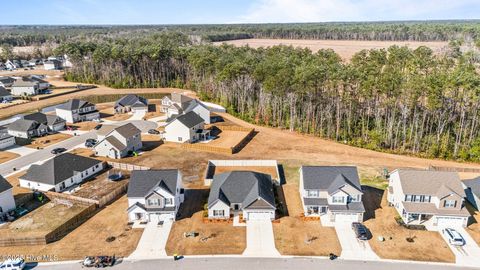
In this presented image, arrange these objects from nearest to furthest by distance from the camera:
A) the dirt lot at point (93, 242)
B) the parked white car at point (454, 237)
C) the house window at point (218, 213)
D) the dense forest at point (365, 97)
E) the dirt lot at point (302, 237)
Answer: the dirt lot at point (93, 242) < the dirt lot at point (302, 237) < the parked white car at point (454, 237) < the house window at point (218, 213) < the dense forest at point (365, 97)

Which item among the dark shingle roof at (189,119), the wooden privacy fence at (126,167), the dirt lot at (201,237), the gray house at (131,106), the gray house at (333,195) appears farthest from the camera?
the gray house at (131,106)

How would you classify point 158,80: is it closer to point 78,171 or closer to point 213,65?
point 213,65

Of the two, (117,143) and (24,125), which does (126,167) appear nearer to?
(117,143)

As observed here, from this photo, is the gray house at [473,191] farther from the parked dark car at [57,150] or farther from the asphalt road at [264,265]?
the parked dark car at [57,150]

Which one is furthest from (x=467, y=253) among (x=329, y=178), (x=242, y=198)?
(x=242, y=198)

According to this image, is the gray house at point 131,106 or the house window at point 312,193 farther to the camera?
the gray house at point 131,106

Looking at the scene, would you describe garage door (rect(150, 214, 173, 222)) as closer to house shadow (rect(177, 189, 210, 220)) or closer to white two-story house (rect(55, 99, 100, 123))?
house shadow (rect(177, 189, 210, 220))

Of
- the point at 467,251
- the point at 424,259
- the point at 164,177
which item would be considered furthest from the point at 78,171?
the point at 467,251

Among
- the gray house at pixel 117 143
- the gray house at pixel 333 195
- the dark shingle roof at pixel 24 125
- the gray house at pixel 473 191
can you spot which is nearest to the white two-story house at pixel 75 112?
the dark shingle roof at pixel 24 125
